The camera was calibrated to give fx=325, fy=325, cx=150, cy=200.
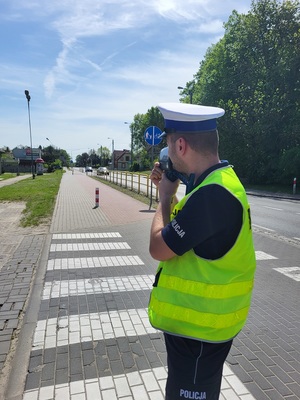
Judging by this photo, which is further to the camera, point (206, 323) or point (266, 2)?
point (266, 2)

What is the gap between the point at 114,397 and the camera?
2.57 metres

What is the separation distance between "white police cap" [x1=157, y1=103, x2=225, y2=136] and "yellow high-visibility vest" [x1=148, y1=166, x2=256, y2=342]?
9.0 inches

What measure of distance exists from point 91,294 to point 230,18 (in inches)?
1502

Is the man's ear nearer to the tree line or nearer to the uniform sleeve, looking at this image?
the uniform sleeve

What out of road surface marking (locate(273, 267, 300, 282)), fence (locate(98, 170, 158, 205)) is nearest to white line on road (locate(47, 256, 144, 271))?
road surface marking (locate(273, 267, 300, 282))

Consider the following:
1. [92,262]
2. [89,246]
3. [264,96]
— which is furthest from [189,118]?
[264,96]

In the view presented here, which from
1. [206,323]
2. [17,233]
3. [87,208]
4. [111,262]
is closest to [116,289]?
[111,262]

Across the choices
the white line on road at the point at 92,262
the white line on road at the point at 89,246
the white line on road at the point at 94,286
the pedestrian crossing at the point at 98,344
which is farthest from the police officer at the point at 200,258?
the white line on road at the point at 89,246

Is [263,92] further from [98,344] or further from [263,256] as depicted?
[98,344]

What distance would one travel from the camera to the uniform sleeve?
1.43 meters

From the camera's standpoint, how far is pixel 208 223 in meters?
1.43

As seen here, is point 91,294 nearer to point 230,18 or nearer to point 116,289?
point 116,289

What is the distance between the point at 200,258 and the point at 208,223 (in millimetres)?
186

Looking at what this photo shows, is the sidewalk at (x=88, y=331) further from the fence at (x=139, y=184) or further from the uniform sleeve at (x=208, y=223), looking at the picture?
the fence at (x=139, y=184)
